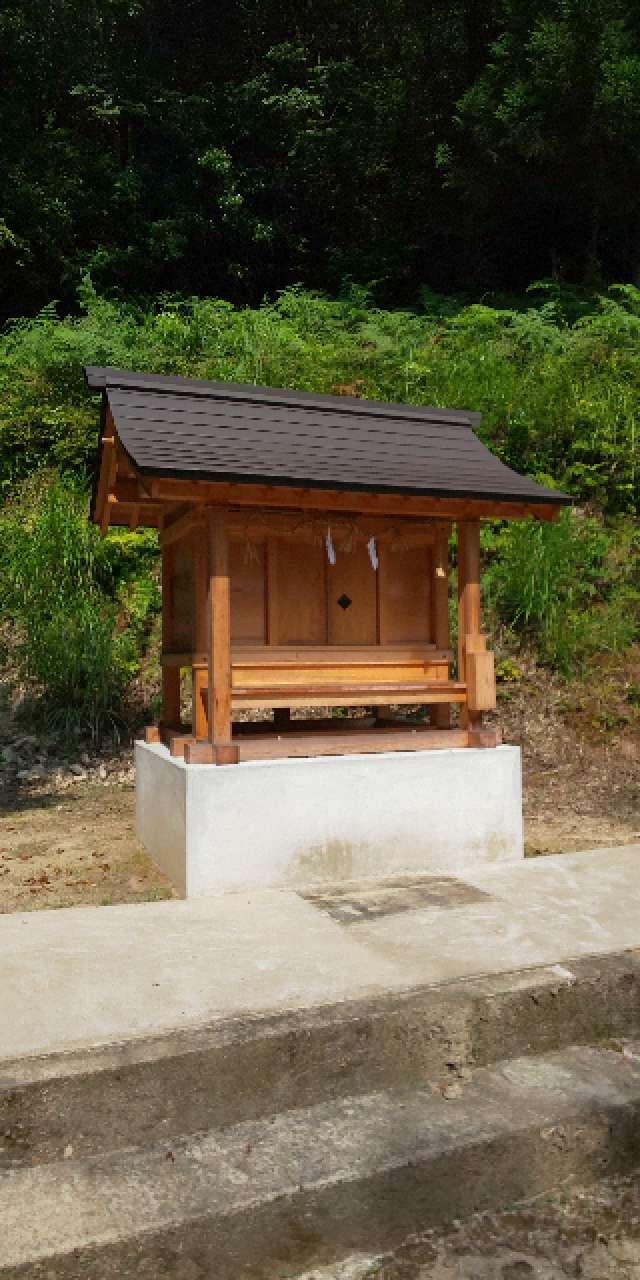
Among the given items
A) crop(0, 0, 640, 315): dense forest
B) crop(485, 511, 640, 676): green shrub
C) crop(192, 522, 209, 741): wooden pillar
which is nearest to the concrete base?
crop(192, 522, 209, 741): wooden pillar

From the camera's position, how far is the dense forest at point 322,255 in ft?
36.7

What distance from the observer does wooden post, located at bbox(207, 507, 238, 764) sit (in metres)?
5.56

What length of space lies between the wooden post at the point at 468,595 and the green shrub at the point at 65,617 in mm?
5254

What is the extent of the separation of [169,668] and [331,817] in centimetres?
243

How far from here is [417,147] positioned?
67.9 feet

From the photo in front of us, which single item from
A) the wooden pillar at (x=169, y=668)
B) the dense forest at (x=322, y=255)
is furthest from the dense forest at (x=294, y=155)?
the wooden pillar at (x=169, y=668)

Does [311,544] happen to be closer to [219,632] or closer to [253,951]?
[219,632]

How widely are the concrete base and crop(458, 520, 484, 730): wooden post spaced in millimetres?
586

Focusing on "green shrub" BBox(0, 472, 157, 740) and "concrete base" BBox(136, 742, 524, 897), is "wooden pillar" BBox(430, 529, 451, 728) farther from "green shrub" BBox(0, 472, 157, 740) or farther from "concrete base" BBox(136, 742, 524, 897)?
"green shrub" BBox(0, 472, 157, 740)

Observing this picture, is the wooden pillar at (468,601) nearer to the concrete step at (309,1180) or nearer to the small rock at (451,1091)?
the small rock at (451,1091)

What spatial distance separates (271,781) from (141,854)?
171 cm

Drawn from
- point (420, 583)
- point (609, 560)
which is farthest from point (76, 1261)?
point (609, 560)

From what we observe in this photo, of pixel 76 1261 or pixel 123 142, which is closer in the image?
pixel 76 1261

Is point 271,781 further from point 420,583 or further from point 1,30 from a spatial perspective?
point 1,30
